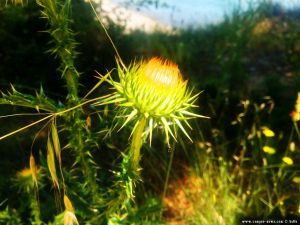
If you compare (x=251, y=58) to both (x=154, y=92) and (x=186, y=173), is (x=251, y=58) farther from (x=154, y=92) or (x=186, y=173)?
(x=154, y=92)

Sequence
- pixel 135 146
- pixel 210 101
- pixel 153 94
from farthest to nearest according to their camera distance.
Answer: pixel 210 101 → pixel 135 146 → pixel 153 94

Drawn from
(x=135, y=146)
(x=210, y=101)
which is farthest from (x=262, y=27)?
(x=135, y=146)

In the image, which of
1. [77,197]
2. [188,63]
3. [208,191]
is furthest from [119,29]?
[77,197]

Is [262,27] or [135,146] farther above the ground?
[135,146]

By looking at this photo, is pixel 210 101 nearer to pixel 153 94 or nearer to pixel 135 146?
pixel 135 146

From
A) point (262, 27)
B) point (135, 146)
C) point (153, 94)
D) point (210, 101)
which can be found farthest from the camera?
point (262, 27)

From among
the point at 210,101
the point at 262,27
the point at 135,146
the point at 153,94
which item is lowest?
the point at 210,101

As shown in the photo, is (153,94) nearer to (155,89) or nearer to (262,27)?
(155,89)

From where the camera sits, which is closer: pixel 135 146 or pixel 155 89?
pixel 155 89
